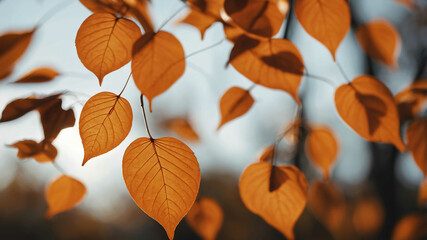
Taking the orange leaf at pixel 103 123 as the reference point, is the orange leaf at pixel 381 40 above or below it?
below

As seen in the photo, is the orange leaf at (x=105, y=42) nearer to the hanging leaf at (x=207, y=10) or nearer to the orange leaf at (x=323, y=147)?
the hanging leaf at (x=207, y=10)

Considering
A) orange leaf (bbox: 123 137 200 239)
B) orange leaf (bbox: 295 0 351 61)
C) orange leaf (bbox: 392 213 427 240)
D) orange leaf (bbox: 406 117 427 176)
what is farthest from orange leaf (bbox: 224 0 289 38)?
orange leaf (bbox: 392 213 427 240)

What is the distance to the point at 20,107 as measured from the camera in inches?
12.7

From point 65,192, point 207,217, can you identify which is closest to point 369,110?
point 207,217

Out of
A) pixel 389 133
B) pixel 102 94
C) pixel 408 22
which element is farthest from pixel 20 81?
pixel 408 22

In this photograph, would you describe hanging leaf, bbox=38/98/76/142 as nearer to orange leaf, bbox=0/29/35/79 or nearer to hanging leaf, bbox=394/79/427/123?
orange leaf, bbox=0/29/35/79

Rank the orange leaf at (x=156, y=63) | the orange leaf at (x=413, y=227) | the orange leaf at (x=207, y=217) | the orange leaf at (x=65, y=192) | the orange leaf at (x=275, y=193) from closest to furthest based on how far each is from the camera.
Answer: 1. the orange leaf at (x=156, y=63)
2. the orange leaf at (x=275, y=193)
3. the orange leaf at (x=65, y=192)
4. the orange leaf at (x=207, y=217)
5. the orange leaf at (x=413, y=227)

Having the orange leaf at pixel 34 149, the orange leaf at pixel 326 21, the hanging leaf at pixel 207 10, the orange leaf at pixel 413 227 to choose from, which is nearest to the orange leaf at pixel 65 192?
the orange leaf at pixel 34 149

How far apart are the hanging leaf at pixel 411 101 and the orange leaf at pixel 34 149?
56cm

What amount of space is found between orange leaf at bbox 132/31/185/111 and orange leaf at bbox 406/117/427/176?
0.33 m

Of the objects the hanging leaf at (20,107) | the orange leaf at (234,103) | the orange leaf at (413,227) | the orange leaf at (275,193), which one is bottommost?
the orange leaf at (413,227)

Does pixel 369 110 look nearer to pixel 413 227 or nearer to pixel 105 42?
pixel 105 42

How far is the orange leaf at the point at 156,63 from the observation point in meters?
0.26

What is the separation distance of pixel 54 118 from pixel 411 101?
0.58m
